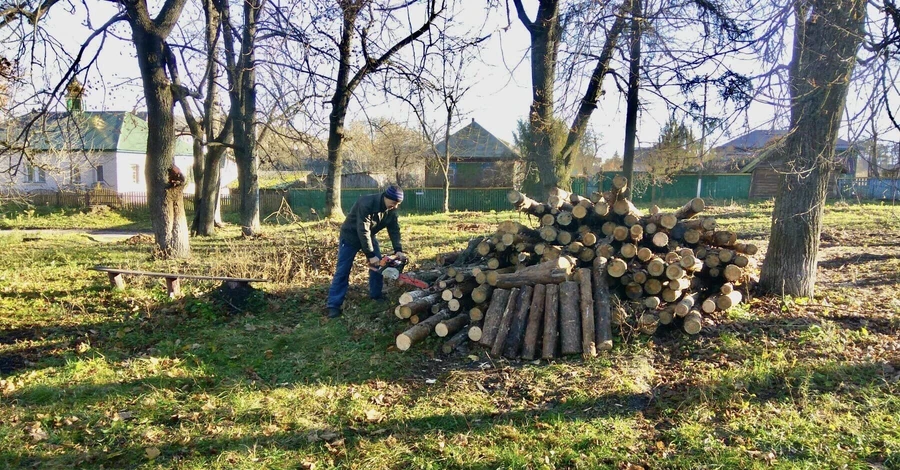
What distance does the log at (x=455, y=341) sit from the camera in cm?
582

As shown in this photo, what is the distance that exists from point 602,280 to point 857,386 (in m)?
2.46

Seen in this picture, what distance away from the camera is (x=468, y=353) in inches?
227

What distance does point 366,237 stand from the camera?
6863mm

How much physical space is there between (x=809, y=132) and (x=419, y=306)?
16.7 feet

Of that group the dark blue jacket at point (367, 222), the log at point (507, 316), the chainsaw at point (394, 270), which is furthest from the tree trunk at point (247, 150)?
the log at point (507, 316)

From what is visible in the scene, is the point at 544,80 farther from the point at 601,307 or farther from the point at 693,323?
the point at 693,323

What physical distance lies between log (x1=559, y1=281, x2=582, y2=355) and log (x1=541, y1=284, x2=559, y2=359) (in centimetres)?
5

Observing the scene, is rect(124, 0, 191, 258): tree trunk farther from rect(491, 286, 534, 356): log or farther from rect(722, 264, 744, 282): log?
rect(722, 264, 744, 282): log

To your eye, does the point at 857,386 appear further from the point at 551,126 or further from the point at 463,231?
the point at 463,231

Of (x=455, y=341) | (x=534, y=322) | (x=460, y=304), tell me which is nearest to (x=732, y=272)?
(x=534, y=322)

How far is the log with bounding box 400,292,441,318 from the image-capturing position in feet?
20.4

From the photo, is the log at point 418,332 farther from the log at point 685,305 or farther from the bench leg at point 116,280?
the bench leg at point 116,280

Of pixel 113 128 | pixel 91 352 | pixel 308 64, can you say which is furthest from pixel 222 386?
pixel 113 128

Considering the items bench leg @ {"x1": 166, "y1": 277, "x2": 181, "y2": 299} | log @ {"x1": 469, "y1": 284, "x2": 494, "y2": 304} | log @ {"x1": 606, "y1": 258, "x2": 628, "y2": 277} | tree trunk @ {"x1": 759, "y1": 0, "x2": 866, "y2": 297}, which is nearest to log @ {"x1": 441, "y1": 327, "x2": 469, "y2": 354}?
log @ {"x1": 469, "y1": 284, "x2": 494, "y2": 304}
